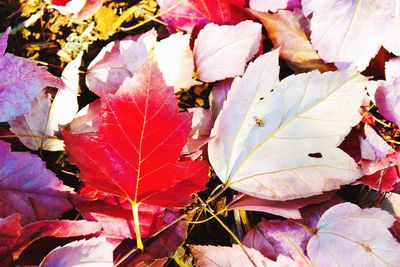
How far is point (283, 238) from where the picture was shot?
67 centimetres

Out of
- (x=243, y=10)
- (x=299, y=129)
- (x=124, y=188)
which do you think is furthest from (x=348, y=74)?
(x=124, y=188)

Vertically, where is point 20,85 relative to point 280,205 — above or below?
above

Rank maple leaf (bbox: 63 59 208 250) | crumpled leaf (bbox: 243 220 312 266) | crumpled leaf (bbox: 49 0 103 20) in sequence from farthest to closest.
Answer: crumpled leaf (bbox: 49 0 103 20), crumpled leaf (bbox: 243 220 312 266), maple leaf (bbox: 63 59 208 250)

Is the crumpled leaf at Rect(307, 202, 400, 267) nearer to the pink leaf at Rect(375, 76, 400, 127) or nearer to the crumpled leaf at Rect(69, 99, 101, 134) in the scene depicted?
the pink leaf at Rect(375, 76, 400, 127)

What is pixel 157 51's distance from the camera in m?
0.72

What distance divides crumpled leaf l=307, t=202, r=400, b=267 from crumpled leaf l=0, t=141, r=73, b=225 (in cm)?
34

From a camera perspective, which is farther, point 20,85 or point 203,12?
point 203,12

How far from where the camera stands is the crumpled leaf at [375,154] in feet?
2.23

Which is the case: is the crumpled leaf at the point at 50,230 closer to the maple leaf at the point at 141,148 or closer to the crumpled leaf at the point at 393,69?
the maple leaf at the point at 141,148

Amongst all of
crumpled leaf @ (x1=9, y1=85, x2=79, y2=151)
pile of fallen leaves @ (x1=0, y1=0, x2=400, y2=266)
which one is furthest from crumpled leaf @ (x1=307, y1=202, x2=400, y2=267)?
crumpled leaf @ (x1=9, y1=85, x2=79, y2=151)

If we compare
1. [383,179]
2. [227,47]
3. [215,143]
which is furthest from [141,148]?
[383,179]

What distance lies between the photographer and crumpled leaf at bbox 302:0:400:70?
2.25 ft

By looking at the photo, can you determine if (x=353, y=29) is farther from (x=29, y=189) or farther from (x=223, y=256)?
(x=29, y=189)

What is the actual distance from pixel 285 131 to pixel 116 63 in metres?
0.28
